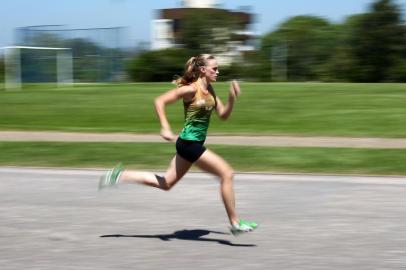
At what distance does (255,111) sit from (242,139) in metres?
5.37

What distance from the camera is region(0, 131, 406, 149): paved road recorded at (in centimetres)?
1380

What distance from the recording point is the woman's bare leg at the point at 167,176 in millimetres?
6846

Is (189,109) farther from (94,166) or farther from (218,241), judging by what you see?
(94,166)

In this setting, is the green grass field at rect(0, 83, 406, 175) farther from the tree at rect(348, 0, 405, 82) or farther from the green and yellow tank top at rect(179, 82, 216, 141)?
the tree at rect(348, 0, 405, 82)

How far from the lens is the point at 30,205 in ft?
28.0

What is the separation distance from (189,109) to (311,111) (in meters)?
13.4

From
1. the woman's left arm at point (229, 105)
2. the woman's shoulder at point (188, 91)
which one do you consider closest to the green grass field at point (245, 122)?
the woman's left arm at point (229, 105)

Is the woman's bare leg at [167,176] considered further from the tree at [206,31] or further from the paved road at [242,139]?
the tree at [206,31]

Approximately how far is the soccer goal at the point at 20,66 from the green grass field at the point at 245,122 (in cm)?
169

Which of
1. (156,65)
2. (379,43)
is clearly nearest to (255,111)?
(379,43)

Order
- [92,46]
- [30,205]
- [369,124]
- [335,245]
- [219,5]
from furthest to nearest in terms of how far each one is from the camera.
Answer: [219,5] < [92,46] < [369,124] < [30,205] < [335,245]

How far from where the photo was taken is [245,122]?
18.5 meters

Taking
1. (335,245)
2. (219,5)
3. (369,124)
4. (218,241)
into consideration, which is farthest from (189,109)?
(219,5)

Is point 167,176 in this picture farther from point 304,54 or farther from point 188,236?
point 304,54
